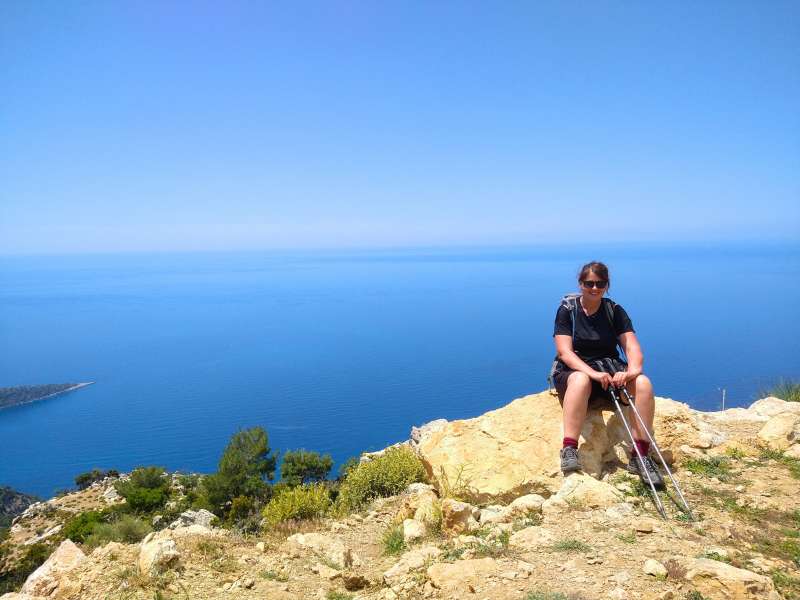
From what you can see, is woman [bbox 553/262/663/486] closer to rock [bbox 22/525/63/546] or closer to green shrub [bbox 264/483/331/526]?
green shrub [bbox 264/483/331/526]

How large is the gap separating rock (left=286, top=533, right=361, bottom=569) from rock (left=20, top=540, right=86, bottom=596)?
2.11 m

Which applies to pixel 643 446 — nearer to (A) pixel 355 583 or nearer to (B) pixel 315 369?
(A) pixel 355 583

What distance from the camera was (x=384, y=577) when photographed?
A: 3916 millimetres

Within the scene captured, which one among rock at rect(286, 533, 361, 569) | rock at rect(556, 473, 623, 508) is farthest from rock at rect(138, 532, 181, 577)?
rock at rect(556, 473, 623, 508)

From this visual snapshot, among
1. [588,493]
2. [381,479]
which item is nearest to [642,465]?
[588,493]

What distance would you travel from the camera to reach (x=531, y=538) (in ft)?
13.2

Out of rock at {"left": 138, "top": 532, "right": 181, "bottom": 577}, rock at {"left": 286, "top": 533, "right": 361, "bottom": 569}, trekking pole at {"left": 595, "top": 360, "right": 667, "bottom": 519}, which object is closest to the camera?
rock at {"left": 138, "top": 532, "right": 181, "bottom": 577}

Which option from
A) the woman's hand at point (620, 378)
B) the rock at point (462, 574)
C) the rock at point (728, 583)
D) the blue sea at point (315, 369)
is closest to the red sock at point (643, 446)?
the woman's hand at point (620, 378)

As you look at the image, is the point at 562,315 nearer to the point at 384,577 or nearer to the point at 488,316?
the point at 384,577

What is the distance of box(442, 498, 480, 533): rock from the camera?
4594 mm

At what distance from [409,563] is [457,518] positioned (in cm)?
86

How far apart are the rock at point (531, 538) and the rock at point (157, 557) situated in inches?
122

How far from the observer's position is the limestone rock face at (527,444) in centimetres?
575

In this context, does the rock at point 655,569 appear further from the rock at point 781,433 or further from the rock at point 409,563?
the rock at point 781,433
